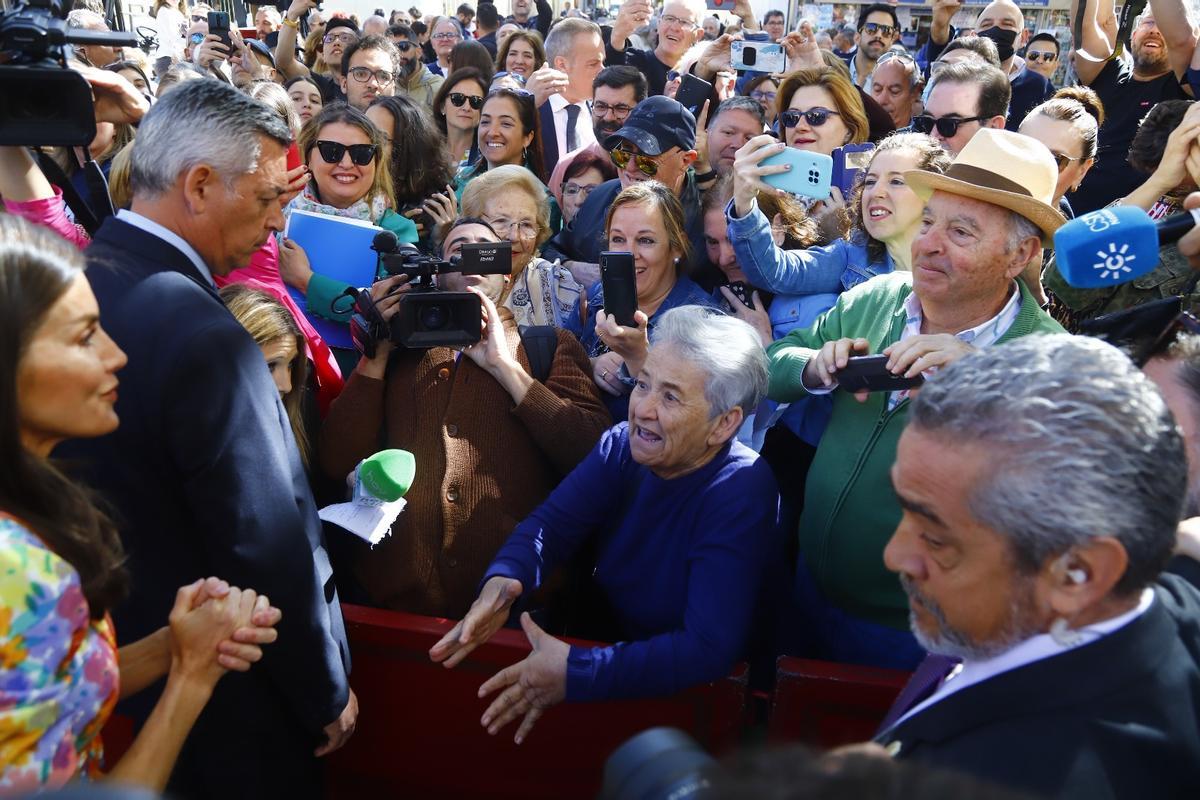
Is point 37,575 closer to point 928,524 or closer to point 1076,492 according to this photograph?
point 928,524

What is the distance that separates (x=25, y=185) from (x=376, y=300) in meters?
1.06

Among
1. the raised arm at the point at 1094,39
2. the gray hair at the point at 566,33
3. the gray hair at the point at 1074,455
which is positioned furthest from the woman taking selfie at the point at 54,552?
the raised arm at the point at 1094,39

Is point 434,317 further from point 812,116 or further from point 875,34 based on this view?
point 875,34

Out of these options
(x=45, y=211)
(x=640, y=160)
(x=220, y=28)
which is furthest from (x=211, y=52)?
(x=45, y=211)

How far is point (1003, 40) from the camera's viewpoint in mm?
6090

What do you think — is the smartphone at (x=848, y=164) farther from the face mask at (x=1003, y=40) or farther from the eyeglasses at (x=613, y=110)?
the face mask at (x=1003, y=40)

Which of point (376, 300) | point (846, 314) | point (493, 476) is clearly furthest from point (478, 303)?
point (846, 314)

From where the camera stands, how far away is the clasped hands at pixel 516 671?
6.98 feet

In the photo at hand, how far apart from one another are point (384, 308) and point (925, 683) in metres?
1.72

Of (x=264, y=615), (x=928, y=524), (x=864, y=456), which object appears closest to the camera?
(x=928, y=524)

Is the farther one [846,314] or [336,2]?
[336,2]

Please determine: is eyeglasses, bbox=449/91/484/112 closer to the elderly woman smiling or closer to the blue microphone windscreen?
the elderly woman smiling

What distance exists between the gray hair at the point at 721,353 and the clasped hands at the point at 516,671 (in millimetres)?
694

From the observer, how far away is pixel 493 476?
2.56 m
